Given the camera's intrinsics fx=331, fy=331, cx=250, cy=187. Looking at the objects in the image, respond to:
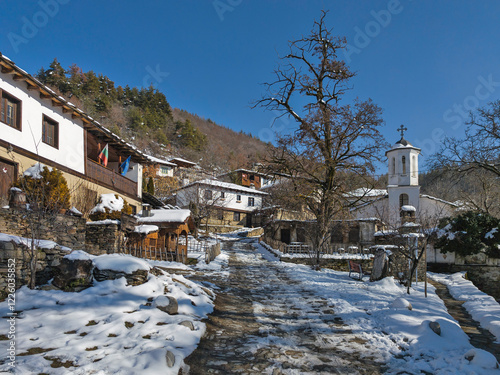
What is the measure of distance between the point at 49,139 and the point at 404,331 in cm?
1582

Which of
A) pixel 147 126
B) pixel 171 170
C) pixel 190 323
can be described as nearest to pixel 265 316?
pixel 190 323

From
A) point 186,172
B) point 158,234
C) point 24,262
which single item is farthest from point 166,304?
point 186,172

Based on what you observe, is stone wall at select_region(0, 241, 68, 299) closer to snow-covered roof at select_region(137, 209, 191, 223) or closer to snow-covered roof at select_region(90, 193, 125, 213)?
snow-covered roof at select_region(90, 193, 125, 213)

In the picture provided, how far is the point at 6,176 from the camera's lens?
41.4ft

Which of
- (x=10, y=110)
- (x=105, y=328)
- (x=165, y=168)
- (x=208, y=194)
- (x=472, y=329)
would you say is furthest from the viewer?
(x=165, y=168)

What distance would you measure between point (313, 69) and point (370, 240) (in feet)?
63.9

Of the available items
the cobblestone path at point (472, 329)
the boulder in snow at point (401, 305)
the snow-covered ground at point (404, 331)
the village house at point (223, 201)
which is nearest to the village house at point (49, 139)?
the snow-covered ground at point (404, 331)

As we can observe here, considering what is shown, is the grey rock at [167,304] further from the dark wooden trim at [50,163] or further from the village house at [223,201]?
the village house at [223,201]

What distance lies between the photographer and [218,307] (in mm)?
9055

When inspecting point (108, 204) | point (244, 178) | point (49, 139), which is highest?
point (244, 178)

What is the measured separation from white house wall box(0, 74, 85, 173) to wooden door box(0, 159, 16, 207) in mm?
504

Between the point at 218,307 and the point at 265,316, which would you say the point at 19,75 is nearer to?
the point at 218,307

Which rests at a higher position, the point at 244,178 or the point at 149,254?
the point at 244,178

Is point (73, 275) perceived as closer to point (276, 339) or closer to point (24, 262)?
point (24, 262)
